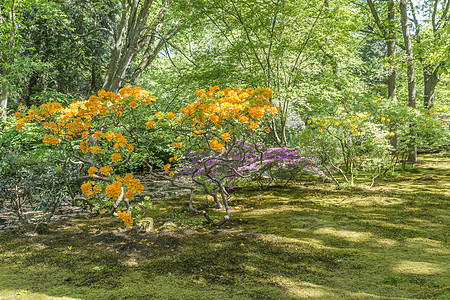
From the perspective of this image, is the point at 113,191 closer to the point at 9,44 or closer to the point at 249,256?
the point at 249,256

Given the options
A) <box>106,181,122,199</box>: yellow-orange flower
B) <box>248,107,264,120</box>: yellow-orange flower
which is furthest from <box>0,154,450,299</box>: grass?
<box>248,107,264,120</box>: yellow-orange flower

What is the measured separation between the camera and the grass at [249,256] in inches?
87.0

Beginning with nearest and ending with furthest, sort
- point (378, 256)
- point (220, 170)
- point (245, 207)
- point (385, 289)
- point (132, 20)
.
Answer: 1. point (385, 289)
2. point (378, 256)
3. point (245, 207)
4. point (220, 170)
5. point (132, 20)

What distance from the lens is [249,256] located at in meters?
2.88

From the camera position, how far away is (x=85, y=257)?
2.97 metres

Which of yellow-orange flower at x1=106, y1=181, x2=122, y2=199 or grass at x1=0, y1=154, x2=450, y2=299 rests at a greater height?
yellow-orange flower at x1=106, y1=181, x2=122, y2=199

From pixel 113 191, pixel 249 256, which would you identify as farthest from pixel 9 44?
pixel 249 256

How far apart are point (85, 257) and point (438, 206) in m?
5.39

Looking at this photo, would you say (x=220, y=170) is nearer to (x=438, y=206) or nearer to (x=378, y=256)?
(x=378, y=256)

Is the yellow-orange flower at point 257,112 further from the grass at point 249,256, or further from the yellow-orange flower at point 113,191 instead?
the yellow-orange flower at point 113,191

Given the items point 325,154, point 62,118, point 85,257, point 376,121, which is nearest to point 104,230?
point 85,257

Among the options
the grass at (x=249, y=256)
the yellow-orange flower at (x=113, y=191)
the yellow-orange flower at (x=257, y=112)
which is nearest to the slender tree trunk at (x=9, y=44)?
the grass at (x=249, y=256)

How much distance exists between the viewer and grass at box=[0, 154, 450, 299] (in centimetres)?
221

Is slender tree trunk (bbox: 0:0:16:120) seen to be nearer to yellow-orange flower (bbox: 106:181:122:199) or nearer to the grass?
the grass
